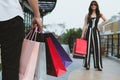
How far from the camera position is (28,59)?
3305 mm

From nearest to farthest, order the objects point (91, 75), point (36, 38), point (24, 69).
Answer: point (24, 69) → point (36, 38) → point (91, 75)

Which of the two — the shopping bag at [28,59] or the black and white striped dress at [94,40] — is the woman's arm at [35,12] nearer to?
the shopping bag at [28,59]

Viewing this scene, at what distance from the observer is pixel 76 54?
10.2 meters

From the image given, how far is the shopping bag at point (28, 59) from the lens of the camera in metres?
3.28

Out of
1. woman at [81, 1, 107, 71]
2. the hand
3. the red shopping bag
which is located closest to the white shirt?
the hand

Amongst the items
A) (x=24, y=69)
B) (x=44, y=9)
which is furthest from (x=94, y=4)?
(x=44, y=9)

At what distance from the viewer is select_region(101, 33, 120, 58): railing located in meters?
15.2

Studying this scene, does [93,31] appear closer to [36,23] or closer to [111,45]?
[111,45]

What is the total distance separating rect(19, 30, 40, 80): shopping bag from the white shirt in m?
0.33

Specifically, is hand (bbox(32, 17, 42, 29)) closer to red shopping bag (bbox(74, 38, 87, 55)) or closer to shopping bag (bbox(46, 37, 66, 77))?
shopping bag (bbox(46, 37, 66, 77))

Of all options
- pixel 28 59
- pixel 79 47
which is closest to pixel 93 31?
pixel 79 47

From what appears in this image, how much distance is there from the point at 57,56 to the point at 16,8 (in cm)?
73

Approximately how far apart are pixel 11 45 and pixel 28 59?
1.08 feet

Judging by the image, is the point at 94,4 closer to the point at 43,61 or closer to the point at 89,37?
the point at 89,37
